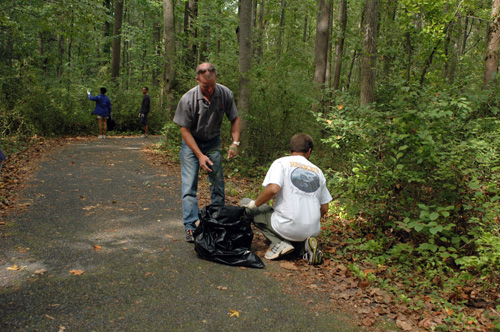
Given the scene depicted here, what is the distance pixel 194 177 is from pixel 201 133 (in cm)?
58

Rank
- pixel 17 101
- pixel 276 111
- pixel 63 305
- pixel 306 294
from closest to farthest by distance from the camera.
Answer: pixel 63 305 < pixel 306 294 < pixel 276 111 < pixel 17 101

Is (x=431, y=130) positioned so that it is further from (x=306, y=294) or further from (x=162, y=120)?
(x=162, y=120)

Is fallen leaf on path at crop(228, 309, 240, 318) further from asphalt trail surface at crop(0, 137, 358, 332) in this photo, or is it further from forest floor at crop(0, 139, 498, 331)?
forest floor at crop(0, 139, 498, 331)

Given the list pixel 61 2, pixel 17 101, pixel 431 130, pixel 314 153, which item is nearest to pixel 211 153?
pixel 431 130

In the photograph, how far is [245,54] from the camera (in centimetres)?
985

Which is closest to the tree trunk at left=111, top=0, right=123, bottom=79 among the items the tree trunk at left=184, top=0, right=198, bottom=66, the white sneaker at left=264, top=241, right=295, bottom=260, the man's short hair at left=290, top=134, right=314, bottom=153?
the tree trunk at left=184, top=0, right=198, bottom=66

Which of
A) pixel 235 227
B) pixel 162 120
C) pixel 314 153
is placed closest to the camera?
pixel 235 227

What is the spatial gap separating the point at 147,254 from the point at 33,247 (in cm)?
136

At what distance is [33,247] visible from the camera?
4.57m

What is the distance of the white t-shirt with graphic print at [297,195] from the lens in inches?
177

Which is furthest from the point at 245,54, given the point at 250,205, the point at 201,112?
the point at 250,205

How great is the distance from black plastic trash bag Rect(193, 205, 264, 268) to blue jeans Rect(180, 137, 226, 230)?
414 millimetres

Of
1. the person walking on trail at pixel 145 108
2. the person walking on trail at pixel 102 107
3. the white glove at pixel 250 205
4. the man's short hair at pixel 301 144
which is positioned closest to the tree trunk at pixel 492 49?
the man's short hair at pixel 301 144

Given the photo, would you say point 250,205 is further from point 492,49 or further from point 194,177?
point 492,49
